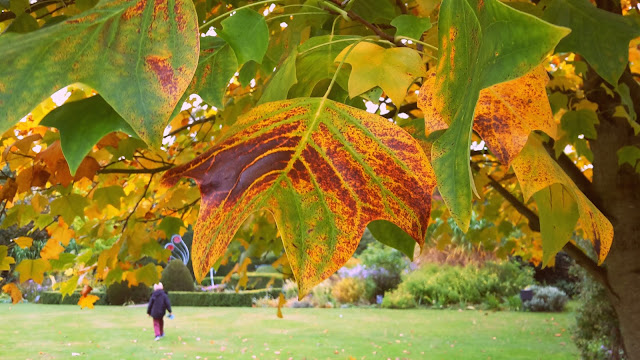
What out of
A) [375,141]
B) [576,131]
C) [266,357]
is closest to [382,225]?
[375,141]

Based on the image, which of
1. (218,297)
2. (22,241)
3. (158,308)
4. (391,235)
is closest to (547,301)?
(158,308)

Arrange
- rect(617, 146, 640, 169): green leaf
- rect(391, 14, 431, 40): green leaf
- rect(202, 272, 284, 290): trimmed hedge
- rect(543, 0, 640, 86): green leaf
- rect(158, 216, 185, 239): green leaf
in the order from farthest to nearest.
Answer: rect(202, 272, 284, 290): trimmed hedge, rect(158, 216, 185, 239): green leaf, rect(617, 146, 640, 169): green leaf, rect(543, 0, 640, 86): green leaf, rect(391, 14, 431, 40): green leaf

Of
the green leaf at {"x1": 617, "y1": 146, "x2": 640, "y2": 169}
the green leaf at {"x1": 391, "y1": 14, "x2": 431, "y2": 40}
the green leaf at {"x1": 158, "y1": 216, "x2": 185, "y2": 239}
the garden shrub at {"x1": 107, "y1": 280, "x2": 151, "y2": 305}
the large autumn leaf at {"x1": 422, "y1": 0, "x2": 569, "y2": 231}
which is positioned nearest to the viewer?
the large autumn leaf at {"x1": 422, "y1": 0, "x2": 569, "y2": 231}

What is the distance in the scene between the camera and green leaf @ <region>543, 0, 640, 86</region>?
0.93 meters

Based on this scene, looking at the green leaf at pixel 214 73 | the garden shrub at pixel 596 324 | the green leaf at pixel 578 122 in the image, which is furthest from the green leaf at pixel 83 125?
the garden shrub at pixel 596 324

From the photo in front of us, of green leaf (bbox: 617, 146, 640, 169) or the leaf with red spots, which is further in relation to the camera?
green leaf (bbox: 617, 146, 640, 169)

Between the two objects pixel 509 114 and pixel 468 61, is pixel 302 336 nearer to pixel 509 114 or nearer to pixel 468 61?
pixel 509 114

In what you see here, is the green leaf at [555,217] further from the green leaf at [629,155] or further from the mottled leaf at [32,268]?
the mottled leaf at [32,268]

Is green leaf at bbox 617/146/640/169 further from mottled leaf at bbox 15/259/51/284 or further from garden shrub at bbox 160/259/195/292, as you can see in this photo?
garden shrub at bbox 160/259/195/292

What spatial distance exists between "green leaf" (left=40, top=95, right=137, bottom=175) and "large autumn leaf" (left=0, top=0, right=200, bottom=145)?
0.09 meters

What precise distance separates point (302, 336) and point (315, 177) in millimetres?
11411

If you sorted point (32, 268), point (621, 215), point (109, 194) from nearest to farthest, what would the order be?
point (109, 194) < point (621, 215) < point (32, 268)

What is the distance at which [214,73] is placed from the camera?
0.60 m

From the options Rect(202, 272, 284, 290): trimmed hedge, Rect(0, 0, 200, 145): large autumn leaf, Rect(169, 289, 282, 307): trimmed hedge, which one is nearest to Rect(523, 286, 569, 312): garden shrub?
Rect(202, 272, 284, 290): trimmed hedge
